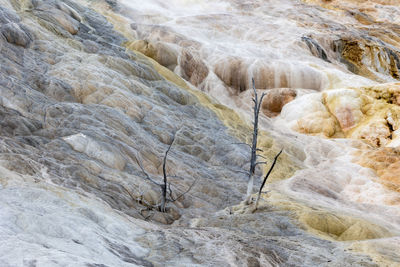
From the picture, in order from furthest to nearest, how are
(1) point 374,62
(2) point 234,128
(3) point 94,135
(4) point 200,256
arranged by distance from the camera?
(1) point 374,62 < (2) point 234,128 < (3) point 94,135 < (4) point 200,256

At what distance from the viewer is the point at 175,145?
17.0 metres

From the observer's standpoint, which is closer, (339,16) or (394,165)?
(394,165)

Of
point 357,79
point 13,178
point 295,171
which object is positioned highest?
point 13,178

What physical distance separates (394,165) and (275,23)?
881 inches

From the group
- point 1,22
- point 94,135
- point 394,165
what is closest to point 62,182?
point 94,135

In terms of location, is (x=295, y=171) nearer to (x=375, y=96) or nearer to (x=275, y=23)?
(x=375, y=96)

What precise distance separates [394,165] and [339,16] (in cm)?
3061

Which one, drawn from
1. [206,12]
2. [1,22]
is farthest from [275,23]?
[1,22]

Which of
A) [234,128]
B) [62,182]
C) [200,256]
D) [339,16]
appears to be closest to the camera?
[200,256]

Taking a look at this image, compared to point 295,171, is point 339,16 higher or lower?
higher

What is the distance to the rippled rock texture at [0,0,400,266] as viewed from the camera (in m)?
8.23

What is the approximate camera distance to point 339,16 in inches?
1756

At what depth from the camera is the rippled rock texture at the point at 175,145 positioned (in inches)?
324

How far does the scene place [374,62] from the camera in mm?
36469
